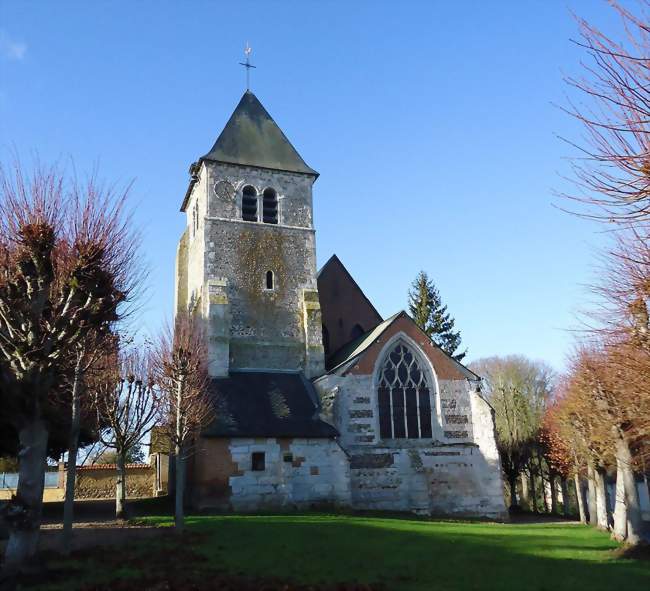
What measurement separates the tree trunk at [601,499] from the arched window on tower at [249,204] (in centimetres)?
1661

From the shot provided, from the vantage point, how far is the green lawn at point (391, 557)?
944 cm

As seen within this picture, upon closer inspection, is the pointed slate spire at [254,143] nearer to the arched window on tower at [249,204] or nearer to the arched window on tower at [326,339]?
the arched window on tower at [249,204]

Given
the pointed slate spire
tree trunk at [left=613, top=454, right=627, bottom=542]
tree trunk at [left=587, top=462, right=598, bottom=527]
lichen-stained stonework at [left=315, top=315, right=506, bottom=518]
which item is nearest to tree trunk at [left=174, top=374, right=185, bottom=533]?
lichen-stained stonework at [left=315, top=315, right=506, bottom=518]

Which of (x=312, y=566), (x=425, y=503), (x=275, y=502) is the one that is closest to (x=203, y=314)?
(x=275, y=502)

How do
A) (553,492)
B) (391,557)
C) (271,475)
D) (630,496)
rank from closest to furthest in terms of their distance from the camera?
(391,557) → (630,496) → (271,475) → (553,492)

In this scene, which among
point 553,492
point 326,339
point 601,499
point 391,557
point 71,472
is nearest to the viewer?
point 391,557

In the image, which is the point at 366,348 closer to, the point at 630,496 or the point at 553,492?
the point at 630,496

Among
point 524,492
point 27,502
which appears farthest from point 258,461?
point 524,492

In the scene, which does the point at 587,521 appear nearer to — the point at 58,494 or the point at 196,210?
the point at 196,210

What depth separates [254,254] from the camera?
2666cm

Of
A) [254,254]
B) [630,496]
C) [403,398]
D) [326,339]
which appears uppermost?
[254,254]

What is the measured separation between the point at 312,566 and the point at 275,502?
10.7 metres

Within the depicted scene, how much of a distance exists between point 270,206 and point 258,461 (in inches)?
460

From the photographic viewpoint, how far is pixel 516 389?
125ft
